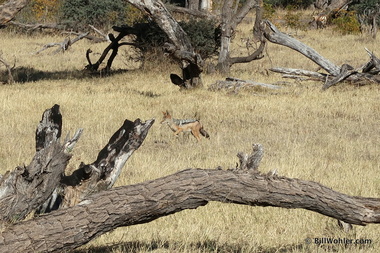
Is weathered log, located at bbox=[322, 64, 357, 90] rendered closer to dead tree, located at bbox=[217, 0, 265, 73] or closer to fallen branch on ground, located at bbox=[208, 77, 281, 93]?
fallen branch on ground, located at bbox=[208, 77, 281, 93]

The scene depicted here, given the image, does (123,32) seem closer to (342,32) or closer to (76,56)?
(76,56)

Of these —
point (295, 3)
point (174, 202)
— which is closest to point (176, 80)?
point (174, 202)

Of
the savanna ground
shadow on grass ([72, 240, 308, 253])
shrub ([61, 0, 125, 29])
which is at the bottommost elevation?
the savanna ground

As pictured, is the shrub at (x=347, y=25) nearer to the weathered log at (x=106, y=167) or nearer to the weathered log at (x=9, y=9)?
the weathered log at (x=9, y=9)

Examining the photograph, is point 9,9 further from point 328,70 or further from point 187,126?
point 328,70

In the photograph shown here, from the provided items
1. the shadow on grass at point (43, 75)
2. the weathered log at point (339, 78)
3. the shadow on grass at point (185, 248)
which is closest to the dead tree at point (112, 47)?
the shadow on grass at point (43, 75)

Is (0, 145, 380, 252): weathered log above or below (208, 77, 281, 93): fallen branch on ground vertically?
above

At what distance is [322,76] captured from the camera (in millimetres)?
15406

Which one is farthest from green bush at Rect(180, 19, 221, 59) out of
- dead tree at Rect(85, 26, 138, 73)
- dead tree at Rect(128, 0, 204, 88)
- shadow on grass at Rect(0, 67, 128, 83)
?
dead tree at Rect(128, 0, 204, 88)

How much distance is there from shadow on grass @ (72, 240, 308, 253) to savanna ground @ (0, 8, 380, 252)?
0.01 metres

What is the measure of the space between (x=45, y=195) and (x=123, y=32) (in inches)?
519

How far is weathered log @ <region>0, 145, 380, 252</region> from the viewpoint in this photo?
429 cm

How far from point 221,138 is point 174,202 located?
239 inches

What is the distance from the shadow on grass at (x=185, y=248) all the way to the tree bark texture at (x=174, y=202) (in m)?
0.70
